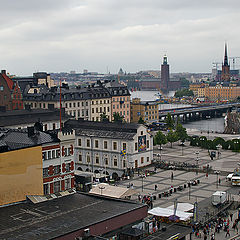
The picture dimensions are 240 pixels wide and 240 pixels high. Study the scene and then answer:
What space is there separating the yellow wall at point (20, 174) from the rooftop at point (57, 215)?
1425 mm

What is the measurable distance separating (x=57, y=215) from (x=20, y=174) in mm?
7767

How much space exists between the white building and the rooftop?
103 feet

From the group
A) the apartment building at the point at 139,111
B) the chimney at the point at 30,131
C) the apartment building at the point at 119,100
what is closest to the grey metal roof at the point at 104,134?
the chimney at the point at 30,131

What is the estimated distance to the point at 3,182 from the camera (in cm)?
4025

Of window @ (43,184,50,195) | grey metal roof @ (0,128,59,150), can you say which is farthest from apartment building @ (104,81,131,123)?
window @ (43,184,50,195)

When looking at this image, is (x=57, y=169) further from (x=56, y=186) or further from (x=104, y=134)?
(x=104, y=134)

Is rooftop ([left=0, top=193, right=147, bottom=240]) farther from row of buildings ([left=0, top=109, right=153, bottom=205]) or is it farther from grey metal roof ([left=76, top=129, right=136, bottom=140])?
grey metal roof ([left=76, top=129, right=136, bottom=140])

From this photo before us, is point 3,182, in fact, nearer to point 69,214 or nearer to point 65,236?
point 69,214

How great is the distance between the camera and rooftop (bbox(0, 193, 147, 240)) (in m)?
31.8

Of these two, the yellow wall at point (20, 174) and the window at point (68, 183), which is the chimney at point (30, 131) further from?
the window at point (68, 183)

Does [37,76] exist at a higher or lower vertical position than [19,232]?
higher

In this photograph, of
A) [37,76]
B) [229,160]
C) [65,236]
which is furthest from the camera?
[37,76]

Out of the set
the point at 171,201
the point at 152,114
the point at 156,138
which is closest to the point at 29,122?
the point at 156,138

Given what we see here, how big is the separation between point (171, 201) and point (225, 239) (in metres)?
13.4
